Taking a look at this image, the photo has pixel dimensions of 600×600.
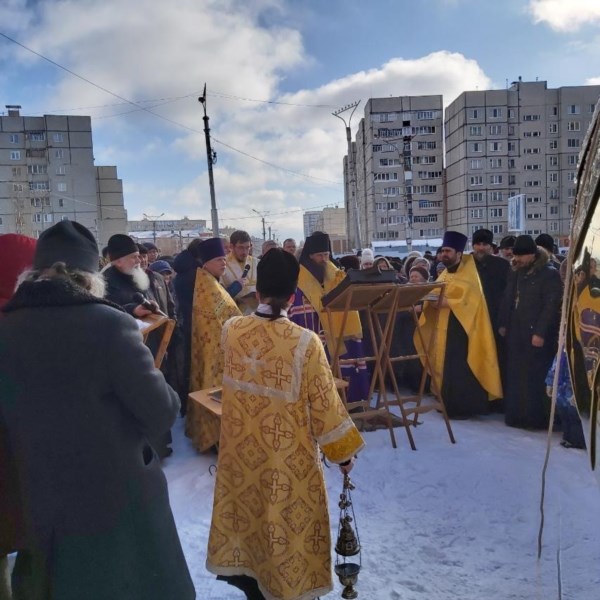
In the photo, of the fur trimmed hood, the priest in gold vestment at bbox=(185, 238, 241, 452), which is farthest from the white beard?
the fur trimmed hood

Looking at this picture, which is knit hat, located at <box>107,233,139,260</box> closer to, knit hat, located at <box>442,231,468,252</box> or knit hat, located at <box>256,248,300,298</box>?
knit hat, located at <box>256,248,300,298</box>

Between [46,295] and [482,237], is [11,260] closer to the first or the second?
[46,295]

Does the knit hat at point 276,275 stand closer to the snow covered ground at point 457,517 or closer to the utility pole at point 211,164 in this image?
the snow covered ground at point 457,517

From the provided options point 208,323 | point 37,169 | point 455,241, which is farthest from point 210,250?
point 37,169

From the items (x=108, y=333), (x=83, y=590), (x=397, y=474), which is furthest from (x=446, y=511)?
(x=108, y=333)

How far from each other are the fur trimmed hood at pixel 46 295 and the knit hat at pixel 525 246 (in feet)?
13.8

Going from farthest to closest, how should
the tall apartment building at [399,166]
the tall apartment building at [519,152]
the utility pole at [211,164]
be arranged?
the tall apartment building at [399,166] → the tall apartment building at [519,152] → the utility pole at [211,164]

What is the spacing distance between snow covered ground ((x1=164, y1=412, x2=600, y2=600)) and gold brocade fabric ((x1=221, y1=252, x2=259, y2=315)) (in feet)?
4.70

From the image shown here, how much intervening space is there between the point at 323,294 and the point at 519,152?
54501 millimetres

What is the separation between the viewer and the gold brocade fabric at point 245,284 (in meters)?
5.00

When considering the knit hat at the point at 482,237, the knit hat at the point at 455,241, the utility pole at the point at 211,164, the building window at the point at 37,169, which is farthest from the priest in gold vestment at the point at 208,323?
the building window at the point at 37,169

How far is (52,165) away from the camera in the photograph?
176ft

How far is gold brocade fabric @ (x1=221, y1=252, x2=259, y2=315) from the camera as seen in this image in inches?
197

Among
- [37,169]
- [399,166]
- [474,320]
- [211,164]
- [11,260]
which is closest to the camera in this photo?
[11,260]
